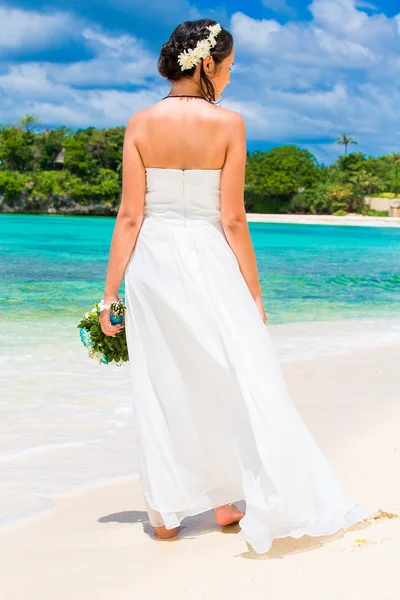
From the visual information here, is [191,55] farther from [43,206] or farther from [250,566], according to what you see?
[43,206]

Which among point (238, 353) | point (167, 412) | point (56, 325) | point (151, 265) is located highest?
point (151, 265)

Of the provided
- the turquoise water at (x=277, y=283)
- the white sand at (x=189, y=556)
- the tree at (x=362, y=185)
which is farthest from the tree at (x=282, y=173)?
the white sand at (x=189, y=556)

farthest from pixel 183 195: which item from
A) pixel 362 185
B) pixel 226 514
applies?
pixel 362 185

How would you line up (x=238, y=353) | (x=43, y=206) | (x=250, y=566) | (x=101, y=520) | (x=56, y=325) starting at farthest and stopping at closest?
(x=43, y=206) < (x=56, y=325) < (x=101, y=520) < (x=238, y=353) < (x=250, y=566)

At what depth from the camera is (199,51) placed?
264cm

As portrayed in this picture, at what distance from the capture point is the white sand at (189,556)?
2.26m

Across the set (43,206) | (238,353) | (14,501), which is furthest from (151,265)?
(43,206)

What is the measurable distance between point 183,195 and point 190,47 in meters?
0.52

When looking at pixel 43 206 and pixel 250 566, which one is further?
pixel 43 206

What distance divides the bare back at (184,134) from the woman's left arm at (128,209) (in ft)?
0.11

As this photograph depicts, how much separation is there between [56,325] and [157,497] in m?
6.73

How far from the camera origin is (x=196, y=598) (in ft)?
7.32

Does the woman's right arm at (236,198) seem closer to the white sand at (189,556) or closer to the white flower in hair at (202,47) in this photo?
the white flower in hair at (202,47)

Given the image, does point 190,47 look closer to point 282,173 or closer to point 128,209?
point 128,209
